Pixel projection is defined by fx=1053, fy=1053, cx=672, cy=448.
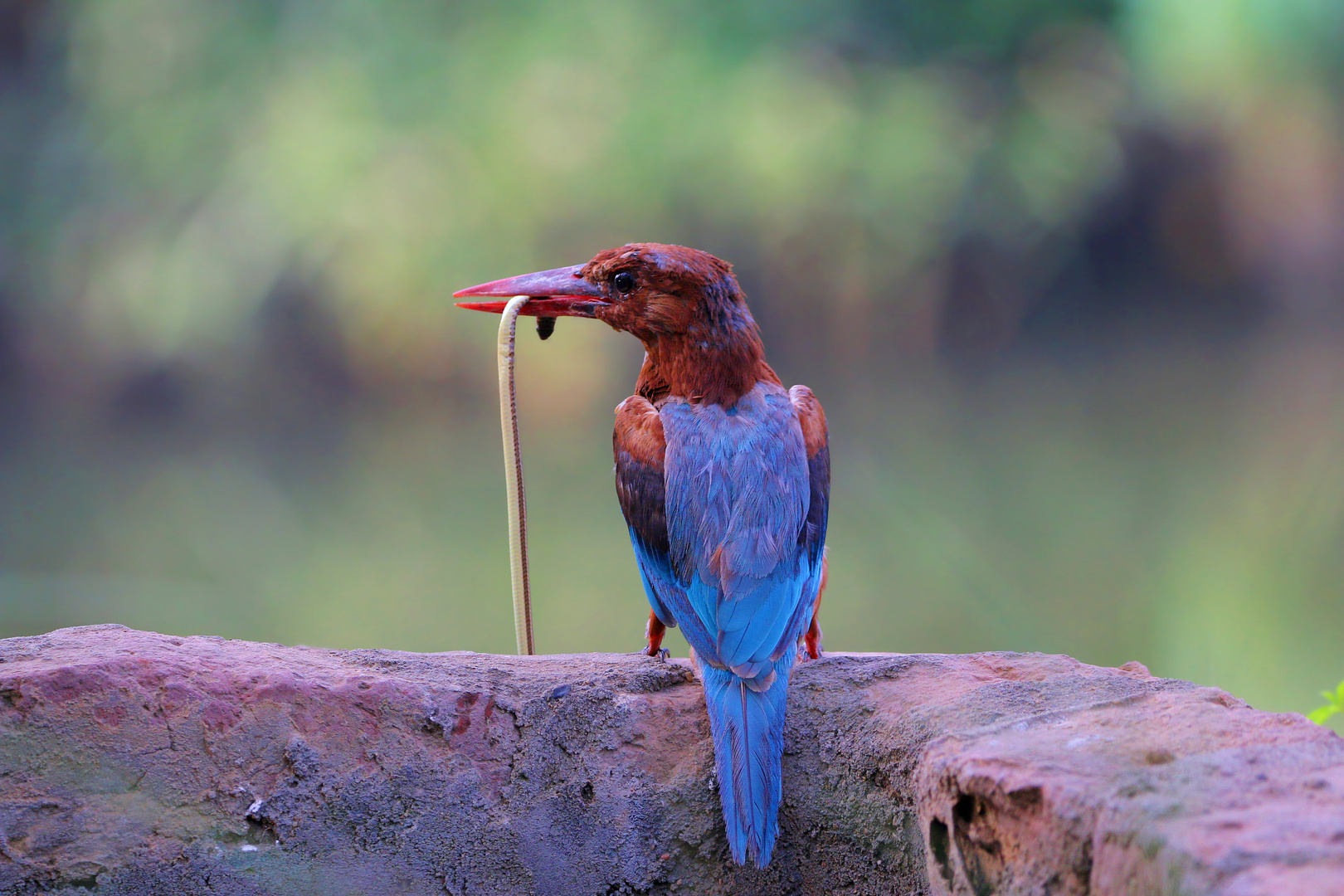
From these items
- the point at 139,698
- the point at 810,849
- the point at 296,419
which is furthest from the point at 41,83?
the point at 810,849

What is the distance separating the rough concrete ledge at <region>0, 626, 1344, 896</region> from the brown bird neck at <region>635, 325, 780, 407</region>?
1.91 feet

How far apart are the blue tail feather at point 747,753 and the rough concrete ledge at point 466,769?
0.30ft

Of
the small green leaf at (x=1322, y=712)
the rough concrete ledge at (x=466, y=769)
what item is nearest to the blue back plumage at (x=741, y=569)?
the rough concrete ledge at (x=466, y=769)

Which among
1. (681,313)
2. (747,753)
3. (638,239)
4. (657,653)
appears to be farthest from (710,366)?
(638,239)

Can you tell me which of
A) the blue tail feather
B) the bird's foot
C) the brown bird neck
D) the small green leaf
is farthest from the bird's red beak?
the small green leaf

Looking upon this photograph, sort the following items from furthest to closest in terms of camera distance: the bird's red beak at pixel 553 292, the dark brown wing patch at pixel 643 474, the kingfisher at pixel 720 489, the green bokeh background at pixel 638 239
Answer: the green bokeh background at pixel 638 239, the bird's red beak at pixel 553 292, the dark brown wing patch at pixel 643 474, the kingfisher at pixel 720 489

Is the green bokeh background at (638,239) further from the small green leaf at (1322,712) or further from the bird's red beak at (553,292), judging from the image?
the bird's red beak at (553,292)

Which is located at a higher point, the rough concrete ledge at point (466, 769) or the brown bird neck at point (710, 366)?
the brown bird neck at point (710, 366)

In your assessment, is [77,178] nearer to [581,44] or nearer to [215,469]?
[215,469]

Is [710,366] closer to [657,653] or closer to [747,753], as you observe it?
[657,653]

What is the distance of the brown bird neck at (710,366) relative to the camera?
1996 millimetres

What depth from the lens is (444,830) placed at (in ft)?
5.06

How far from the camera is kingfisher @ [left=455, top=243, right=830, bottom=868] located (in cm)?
157

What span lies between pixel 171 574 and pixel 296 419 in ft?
13.0
